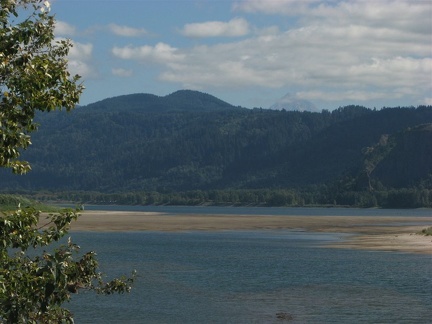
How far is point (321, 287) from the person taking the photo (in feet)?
183

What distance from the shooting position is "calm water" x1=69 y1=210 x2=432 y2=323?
143ft

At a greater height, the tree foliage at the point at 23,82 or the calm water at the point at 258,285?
the tree foliage at the point at 23,82

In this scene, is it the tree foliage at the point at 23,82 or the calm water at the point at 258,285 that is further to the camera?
the calm water at the point at 258,285

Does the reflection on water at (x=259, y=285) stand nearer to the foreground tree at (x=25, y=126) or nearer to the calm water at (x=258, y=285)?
the calm water at (x=258, y=285)

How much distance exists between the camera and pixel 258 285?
57.0 metres

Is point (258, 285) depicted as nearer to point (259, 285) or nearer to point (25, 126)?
point (259, 285)

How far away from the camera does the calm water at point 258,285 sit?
43594mm

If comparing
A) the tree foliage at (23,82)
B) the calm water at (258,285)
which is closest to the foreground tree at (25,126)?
the tree foliage at (23,82)

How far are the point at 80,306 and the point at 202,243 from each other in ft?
179

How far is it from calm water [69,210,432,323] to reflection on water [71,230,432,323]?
0.19 feet

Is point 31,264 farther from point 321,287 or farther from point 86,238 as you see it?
Result: point 86,238

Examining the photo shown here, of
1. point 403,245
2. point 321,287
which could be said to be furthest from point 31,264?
point 403,245

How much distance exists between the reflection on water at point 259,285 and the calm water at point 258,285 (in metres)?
0.06

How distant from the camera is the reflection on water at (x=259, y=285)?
143ft
